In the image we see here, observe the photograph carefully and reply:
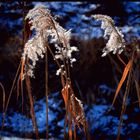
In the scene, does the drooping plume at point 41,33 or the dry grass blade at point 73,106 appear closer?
the drooping plume at point 41,33

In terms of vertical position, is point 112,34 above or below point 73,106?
above

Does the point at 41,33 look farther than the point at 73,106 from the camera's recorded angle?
No

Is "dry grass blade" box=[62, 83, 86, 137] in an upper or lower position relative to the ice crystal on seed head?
lower

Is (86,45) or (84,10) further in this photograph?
(84,10)

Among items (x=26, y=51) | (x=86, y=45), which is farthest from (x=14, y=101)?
(x=26, y=51)

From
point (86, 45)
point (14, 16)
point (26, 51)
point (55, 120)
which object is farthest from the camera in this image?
point (14, 16)

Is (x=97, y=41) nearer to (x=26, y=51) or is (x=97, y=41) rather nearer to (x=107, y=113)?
(x=107, y=113)

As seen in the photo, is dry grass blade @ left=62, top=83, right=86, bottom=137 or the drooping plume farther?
dry grass blade @ left=62, top=83, right=86, bottom=137

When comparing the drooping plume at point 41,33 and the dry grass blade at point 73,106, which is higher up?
the drooping plume at point 41,33

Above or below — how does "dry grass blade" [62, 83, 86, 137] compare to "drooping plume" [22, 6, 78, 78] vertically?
below

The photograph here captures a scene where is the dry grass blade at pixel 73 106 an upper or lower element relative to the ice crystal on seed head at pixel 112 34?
lower

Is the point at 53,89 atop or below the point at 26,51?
below
